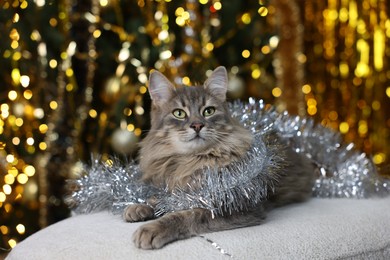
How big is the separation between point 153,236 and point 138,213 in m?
0.24

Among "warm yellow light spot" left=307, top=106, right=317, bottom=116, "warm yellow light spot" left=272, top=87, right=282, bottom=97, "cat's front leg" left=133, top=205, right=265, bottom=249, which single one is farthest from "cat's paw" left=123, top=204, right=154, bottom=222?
"warm yellow light spot" left=307, top=106, right=317, bottom=116

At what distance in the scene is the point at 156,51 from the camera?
2.35m

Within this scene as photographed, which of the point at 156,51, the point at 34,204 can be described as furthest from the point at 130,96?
the point at 34,204

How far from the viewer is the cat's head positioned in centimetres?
149

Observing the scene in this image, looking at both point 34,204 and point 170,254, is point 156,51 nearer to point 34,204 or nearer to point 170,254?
point 34,204

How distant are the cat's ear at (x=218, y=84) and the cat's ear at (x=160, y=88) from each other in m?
0.12

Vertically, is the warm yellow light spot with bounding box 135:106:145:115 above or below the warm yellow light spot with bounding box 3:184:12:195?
above

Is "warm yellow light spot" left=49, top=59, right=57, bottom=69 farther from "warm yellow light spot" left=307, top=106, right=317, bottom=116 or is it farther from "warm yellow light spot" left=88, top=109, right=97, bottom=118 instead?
"warm yellow light spot" left=307, top=106, right=317, bottom=116

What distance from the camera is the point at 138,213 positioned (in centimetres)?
144

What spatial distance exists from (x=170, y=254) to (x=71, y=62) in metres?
1.50

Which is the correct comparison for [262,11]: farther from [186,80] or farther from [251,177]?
[251,177]

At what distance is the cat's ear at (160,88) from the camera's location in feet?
5.24

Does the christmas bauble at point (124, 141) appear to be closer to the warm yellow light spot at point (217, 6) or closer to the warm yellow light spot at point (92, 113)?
the warm yellow light spot at point (92, 113)

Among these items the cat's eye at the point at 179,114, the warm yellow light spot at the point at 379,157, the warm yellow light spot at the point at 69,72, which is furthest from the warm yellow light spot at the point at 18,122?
the warm yellow light spot at the point at 379,157
